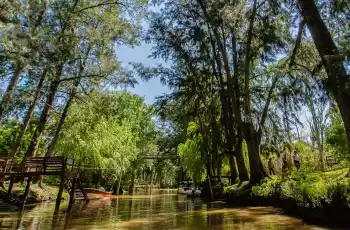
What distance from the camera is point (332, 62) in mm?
6840

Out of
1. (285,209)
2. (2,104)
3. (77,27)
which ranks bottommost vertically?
(285,209)

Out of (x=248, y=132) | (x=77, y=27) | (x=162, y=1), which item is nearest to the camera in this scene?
(x=248, y=132)

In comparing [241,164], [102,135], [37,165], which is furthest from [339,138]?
[37,165]

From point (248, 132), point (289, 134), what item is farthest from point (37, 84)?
point (289, 134)

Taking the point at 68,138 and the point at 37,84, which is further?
the point at 68,138

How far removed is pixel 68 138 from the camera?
89.5 feet

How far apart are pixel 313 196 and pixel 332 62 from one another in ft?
12.8

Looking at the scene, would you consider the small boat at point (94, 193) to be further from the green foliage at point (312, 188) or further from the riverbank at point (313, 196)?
the green foliage at point (312, 188)

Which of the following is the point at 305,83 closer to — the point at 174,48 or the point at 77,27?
the point at 174,48

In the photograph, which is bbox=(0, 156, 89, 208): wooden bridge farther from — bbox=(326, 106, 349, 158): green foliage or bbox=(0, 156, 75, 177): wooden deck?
bbox=(326, 106, 349, 158): green foliage

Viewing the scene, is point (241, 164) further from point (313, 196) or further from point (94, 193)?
point (94, 193)

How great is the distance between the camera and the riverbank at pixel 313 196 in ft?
25.3

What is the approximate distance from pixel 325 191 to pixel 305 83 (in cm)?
768

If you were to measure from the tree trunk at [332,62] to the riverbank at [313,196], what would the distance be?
1.47 m
